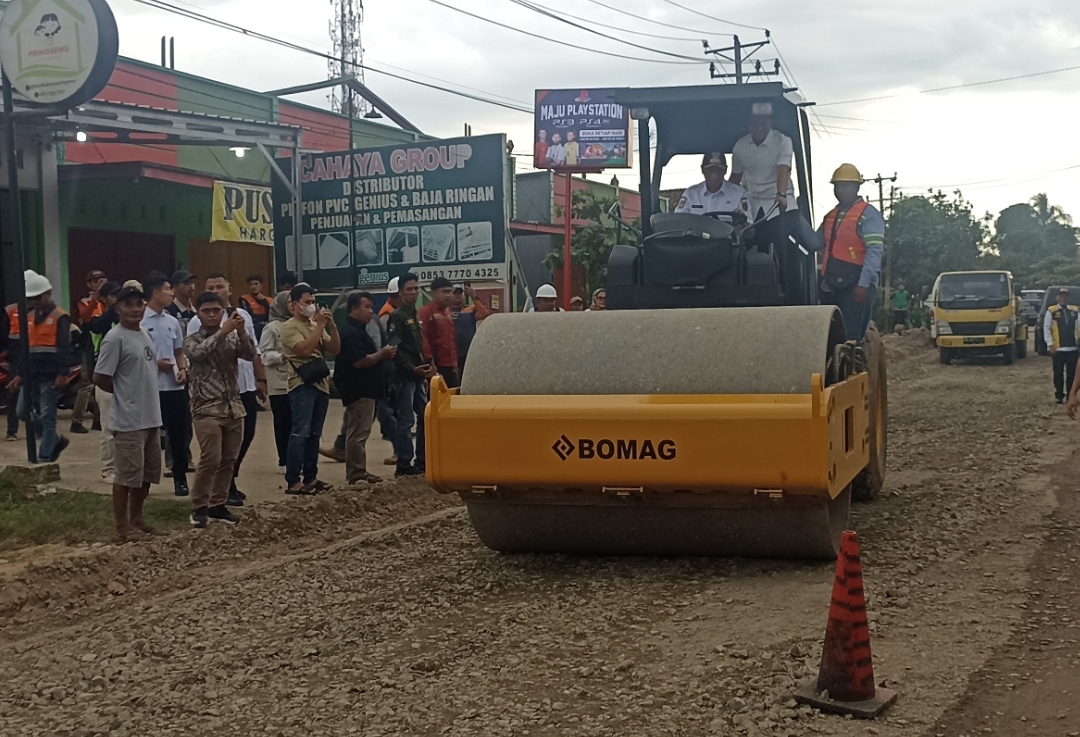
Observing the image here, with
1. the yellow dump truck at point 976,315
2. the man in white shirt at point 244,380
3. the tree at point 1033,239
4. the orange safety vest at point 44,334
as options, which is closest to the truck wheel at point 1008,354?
the yellow dump truck at point 976,315

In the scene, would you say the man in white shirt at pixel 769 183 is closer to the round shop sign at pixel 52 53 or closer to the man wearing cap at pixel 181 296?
the man wearing cap at pixel 181 296

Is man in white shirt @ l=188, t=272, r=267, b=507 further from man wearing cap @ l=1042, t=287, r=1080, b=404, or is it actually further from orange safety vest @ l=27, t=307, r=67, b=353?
man wearing cap @ l=1042, t=287, r=1080, b=404

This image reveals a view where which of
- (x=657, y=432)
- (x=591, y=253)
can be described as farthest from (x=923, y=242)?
(x=657, y=432)

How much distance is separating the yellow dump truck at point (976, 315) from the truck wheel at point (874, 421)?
18903mm

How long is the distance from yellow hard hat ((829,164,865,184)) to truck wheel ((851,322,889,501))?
3.55ft

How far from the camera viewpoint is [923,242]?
5653 centimetres

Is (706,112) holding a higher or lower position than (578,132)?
lower

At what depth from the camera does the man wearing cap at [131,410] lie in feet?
27.5

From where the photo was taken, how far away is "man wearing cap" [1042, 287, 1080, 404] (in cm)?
1648

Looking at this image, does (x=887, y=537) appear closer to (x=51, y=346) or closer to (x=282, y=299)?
(x=282, y=299)

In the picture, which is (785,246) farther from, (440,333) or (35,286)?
(35,286)

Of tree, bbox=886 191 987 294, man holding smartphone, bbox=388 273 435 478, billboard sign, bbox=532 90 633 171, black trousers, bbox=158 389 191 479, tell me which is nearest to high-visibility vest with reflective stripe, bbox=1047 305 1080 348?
man holding smartphone, bbox=388 273 435 478

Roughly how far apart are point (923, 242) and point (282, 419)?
49907mm

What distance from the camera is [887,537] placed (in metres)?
7.49
